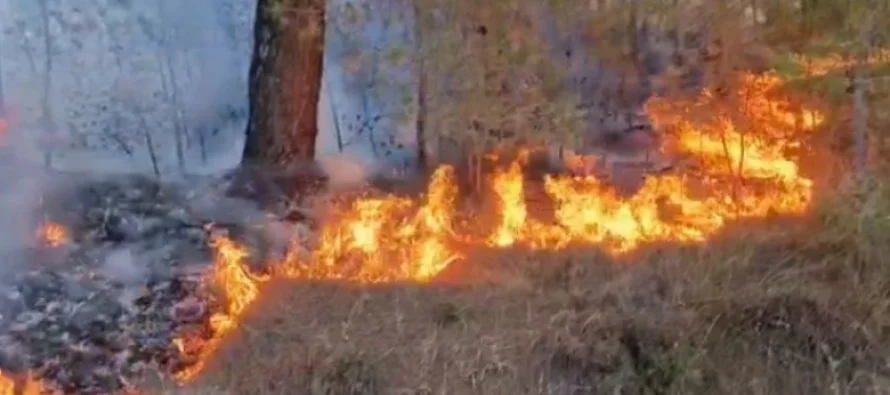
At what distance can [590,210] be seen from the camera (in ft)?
19.0

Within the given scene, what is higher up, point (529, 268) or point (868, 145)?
point (868, 145)

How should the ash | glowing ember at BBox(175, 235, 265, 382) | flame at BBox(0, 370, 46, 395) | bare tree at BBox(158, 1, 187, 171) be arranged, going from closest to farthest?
flame at BBox(0, 370, 46, 395) → glowing ember at BBox(175, 235, 265, 382) → the ash → bare tree at BBox(158, 1, 187, 171)

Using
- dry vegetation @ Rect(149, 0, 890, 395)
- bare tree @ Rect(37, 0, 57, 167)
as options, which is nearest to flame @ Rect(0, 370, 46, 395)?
dry vegetation @ Rect(149, 0, 890, 395)

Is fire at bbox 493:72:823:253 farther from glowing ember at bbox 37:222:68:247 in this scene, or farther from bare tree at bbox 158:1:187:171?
bare tree at bbox 158:1:187:171

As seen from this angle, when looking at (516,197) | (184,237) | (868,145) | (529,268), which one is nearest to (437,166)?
(516,197)

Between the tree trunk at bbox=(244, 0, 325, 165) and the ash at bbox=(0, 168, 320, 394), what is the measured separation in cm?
26

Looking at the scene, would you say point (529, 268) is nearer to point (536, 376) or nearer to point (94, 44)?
point (536, 376)

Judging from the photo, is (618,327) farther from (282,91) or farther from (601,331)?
(282,91)

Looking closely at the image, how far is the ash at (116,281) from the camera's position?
5.00 meters

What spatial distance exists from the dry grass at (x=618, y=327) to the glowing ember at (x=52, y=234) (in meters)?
1.58

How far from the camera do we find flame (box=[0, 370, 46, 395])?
4.60 metres

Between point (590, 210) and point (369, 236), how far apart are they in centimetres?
102

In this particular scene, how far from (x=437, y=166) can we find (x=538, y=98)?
A: 846 mm

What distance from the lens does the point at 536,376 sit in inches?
172
